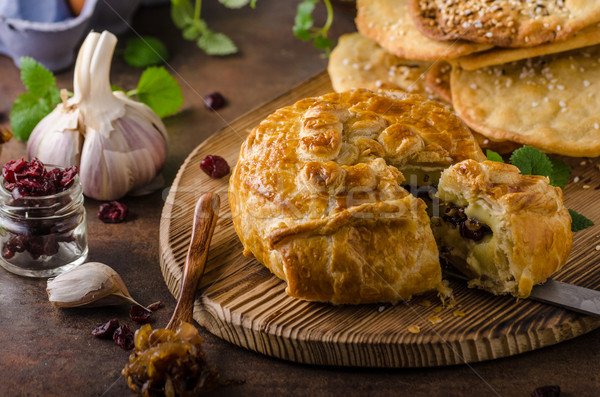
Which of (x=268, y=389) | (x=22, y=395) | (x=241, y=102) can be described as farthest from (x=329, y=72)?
(x=22, y=395)

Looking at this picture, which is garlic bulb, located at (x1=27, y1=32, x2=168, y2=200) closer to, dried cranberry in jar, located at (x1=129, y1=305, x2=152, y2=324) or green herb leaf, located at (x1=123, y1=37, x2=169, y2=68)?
dried cranberry in jar, located at (x1=129, y1=305, x2=152, y2=324)

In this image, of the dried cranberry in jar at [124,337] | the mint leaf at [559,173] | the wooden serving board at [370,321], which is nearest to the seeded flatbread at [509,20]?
the mint leaf at [559,173]

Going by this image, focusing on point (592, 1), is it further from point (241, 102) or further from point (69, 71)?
point (69, 71)

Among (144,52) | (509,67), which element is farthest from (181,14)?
(509,67)

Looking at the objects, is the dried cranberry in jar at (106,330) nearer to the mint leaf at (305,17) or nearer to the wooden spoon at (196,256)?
the wooden spoon at (196,256)

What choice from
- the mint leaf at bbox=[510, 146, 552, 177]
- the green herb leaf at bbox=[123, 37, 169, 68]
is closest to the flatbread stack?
the mint leaf at bbox=[510, 146, 552, 177]

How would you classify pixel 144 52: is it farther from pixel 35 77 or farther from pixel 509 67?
pixel 509 67
